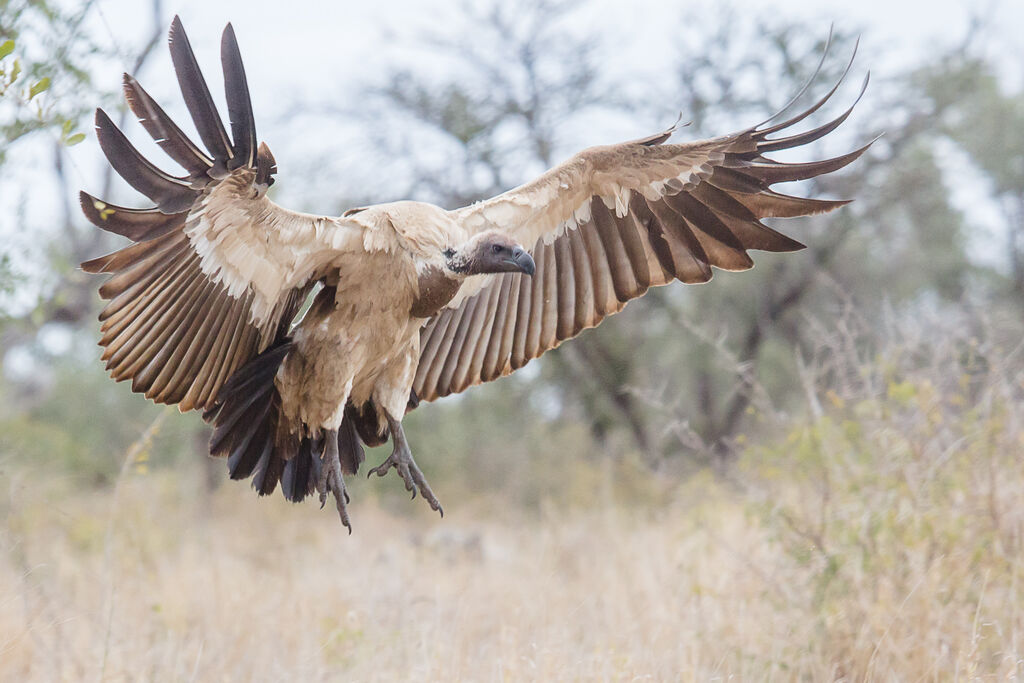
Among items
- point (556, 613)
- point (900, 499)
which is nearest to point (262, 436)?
point (556, 613)

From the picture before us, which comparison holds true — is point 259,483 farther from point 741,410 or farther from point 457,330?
point 741,410

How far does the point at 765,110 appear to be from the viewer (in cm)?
1272

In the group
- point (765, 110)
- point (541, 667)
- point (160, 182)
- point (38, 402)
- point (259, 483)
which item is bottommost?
point (541, 667)

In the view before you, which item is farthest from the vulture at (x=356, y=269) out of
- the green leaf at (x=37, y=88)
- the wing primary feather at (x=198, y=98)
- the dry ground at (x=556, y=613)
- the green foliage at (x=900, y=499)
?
the green foliage at (x=900, y=499)

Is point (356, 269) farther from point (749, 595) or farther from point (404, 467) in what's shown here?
point (749, 595)

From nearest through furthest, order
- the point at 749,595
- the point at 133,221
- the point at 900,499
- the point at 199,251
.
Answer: the point at 133,221
the point at 199,251
the point at 900,499
the point at 749,595

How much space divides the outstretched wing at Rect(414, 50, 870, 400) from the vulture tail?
0.84m

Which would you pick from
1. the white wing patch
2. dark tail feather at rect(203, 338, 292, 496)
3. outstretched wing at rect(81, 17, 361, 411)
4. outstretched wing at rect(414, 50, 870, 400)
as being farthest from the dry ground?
outstretched wing at rect(414, 50, 870, 400)

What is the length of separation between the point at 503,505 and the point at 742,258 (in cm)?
888

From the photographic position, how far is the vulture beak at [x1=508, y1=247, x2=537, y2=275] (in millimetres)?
4384

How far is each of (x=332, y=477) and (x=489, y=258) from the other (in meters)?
1.17

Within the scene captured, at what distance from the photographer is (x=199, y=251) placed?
161 inches

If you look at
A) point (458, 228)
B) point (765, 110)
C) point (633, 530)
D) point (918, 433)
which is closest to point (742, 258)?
point (458, 228)

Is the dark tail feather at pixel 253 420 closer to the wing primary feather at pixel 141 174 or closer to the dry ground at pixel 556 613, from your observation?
the dry ground at pixel 556 613
